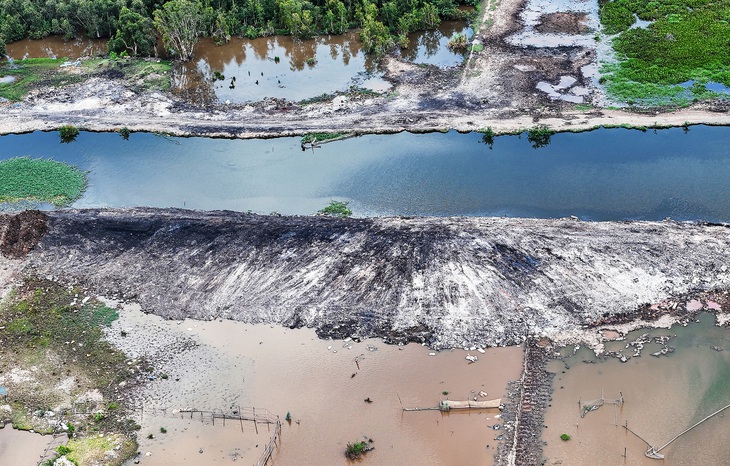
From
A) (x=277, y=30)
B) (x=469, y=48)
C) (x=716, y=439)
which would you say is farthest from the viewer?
(x=277, y=30)

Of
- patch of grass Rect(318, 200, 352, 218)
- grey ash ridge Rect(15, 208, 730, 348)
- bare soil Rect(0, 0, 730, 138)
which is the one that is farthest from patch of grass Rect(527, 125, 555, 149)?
patch of grass Rect(318, 200, 352, 218)

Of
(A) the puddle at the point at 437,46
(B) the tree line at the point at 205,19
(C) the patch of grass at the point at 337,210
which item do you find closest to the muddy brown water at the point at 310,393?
(C) the patch of grass at the point at 337,210

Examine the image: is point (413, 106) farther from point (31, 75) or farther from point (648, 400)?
point (31, 75)

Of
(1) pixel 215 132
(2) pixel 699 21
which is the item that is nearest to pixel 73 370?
(1) pixel 215 132

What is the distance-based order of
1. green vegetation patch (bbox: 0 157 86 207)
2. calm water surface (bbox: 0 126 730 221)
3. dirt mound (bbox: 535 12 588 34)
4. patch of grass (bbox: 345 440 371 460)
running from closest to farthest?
patch of grass (bbox: 345 440 371 460) → calm water surface (bbox: 0 126 730 221) → green vegetation patch (bbox: 0 157 86 207) → dirt mound (bbox: 535 12 588 34)

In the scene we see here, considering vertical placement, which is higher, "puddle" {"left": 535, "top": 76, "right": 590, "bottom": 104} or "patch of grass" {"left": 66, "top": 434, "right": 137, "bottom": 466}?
"puddle" {"left": 535, "top": 76, "right": 590, "bottom": 104}

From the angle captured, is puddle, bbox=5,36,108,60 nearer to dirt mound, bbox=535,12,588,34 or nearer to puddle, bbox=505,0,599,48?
puddle, bbox=505,0,599,48

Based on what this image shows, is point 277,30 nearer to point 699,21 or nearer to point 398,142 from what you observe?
point 398,142
